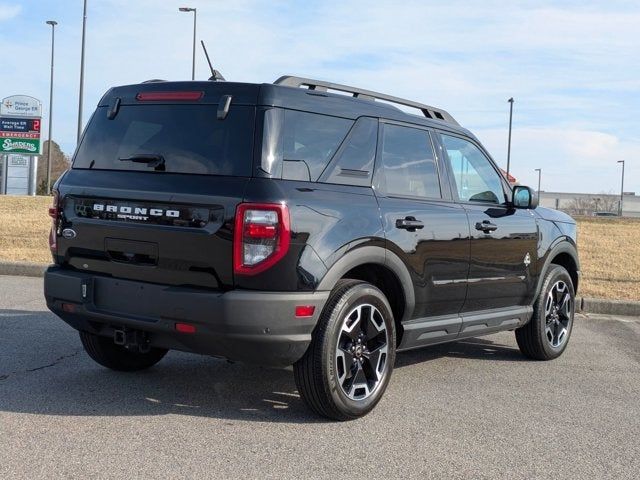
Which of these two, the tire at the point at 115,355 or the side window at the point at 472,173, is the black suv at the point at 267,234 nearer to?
the tire at the point at 115,355

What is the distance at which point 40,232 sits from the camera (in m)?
17.3

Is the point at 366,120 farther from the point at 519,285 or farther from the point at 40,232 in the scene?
the point at 40,232

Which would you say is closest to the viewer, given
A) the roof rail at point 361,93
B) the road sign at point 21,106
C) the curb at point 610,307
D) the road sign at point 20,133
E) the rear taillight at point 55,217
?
the roof rail at point 361,93

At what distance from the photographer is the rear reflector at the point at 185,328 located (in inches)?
169

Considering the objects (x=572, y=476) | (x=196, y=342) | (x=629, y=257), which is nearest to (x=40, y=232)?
(x=629, y=257)

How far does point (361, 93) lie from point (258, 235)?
1.62 metres

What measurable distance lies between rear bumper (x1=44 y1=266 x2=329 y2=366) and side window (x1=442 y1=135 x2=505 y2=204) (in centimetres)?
195

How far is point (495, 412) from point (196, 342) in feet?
6.60

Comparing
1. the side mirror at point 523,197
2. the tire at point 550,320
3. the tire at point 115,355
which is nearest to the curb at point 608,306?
the tire at point 550,320

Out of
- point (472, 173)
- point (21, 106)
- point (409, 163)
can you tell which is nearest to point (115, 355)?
point (409, 163)

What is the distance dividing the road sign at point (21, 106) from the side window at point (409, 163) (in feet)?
117

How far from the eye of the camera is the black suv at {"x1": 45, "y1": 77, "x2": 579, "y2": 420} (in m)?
4.27

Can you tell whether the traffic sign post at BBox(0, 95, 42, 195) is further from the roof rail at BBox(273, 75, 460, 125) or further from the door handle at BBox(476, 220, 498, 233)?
the door handle at BBox(476, 220, 498, 233)

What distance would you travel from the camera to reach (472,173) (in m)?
6.14
